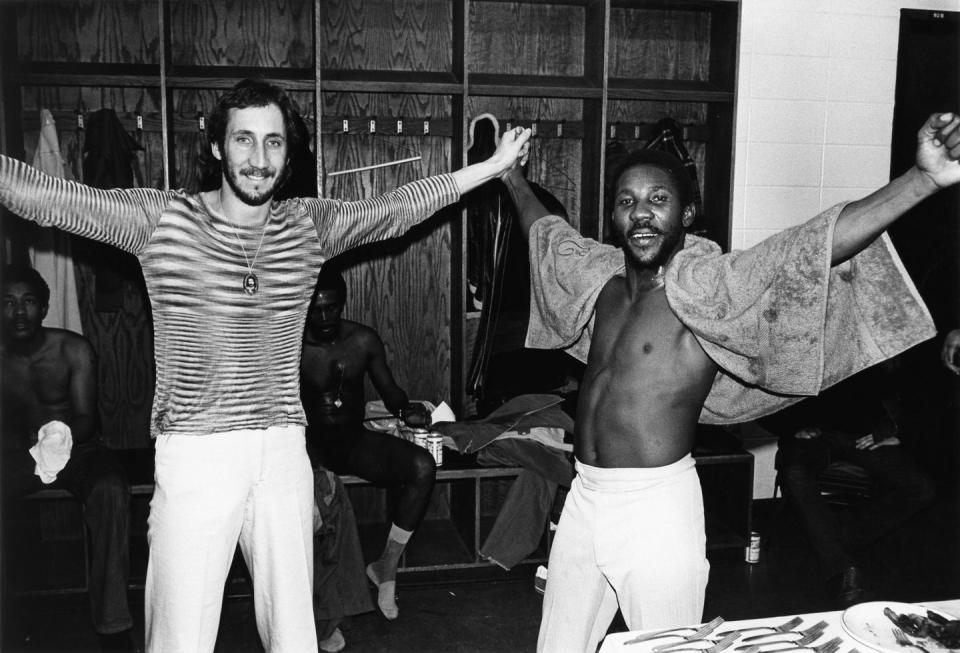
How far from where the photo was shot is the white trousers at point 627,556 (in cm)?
214

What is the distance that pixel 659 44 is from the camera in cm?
464

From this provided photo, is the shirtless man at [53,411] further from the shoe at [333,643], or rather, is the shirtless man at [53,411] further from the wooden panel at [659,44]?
the wooden panel at [659,44]

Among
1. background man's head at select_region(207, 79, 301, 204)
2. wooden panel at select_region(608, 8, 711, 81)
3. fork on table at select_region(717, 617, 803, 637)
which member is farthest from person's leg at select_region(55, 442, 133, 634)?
wooden panel at select_region(608, 8, 711, 81)

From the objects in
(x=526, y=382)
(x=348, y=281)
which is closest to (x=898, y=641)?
(x=526, y=382)

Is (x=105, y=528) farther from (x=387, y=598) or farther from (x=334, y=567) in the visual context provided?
(x=387, y=598)

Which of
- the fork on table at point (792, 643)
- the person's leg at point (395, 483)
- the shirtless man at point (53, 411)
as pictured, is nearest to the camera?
the fork on table at point (792, 643)

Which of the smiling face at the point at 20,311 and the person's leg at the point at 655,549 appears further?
the smiling face at the point at 20,311

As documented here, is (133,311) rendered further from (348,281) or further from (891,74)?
(891,74)

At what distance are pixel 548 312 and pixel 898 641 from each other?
126cm

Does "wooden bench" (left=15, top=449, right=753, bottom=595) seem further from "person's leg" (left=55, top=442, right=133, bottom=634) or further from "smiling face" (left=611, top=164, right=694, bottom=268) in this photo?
"smiling face" (left=611, top=164, right=694, bottom=268)

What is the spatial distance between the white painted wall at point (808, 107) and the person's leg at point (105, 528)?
9.58 feet

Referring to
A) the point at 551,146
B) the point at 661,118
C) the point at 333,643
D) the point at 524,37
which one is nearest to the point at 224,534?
the point at 333,643

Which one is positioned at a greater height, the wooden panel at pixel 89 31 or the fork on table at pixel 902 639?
the wooden panel at pixel 89 31

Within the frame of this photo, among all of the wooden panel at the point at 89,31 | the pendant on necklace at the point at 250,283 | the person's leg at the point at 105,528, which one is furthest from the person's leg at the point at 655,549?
the wooden panel at the point at 89,31
